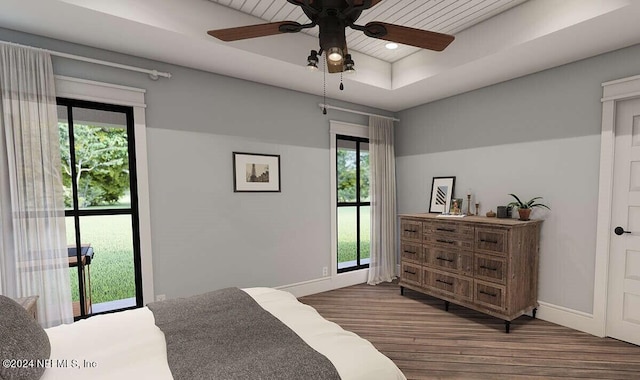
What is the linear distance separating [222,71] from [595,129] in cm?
361

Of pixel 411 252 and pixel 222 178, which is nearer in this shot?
pixel 222 178

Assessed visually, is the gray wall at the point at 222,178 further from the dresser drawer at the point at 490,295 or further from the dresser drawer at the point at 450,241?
the dresser drawer at the point at 490,295

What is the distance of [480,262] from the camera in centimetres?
291

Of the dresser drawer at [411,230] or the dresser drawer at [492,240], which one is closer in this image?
the dresser drawer at [492,240]

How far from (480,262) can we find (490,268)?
105 millimetres

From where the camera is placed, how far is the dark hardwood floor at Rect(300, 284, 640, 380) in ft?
7.11

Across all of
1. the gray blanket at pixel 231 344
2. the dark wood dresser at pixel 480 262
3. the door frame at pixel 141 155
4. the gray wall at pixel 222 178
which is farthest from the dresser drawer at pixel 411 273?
the door frame at pixel 141 155

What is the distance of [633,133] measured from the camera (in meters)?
2.47

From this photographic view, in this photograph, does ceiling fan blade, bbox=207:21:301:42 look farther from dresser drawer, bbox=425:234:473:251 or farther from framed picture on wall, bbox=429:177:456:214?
framed picture on wall, bbox=429:177:456:214

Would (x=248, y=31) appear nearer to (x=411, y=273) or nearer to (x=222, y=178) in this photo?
(x=222, y=178)

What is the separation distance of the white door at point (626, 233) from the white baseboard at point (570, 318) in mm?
94

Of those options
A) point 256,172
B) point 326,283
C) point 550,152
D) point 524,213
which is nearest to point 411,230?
point 524,213

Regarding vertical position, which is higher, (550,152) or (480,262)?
(550,152)

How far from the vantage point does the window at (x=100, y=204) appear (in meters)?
2.46
